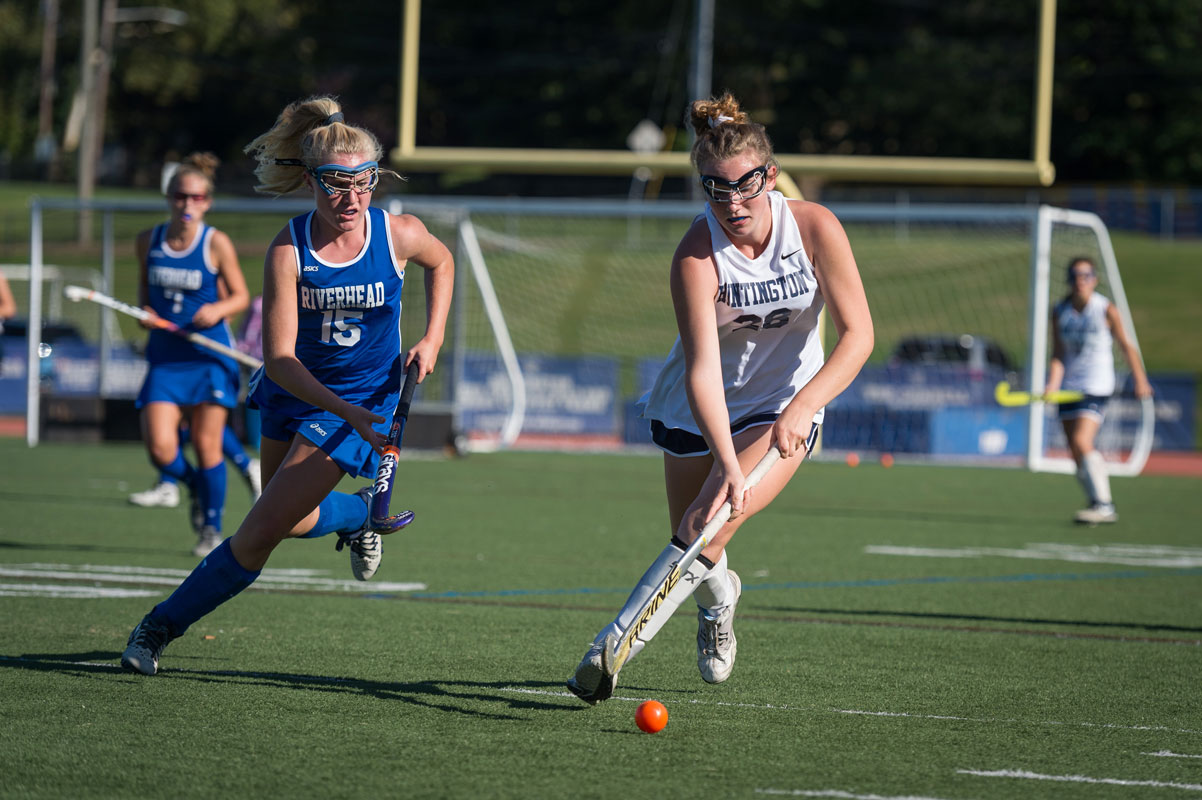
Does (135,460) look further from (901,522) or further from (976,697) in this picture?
(976,697)

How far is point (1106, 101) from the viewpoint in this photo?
35.0 m

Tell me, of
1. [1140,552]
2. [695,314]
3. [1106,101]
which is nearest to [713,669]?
[695,314]

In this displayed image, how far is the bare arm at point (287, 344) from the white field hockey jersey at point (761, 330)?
0.96m

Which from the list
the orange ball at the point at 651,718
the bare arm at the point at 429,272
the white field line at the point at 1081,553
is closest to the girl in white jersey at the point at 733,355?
the orange ball at the point at 651,718

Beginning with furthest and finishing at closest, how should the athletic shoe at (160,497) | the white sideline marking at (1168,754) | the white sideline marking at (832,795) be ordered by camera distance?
the athletic shoe at (160,497)
the white sideline marking at (1168,754)
the white sideline marking at (832,795)

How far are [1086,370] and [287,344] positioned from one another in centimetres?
808

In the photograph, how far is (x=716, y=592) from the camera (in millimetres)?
4715

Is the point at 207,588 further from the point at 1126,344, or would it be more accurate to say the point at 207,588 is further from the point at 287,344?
the point at 1126,344

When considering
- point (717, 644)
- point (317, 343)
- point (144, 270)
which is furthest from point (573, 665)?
point (144, 270)

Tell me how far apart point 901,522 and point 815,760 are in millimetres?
7307

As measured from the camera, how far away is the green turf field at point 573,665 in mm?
3801

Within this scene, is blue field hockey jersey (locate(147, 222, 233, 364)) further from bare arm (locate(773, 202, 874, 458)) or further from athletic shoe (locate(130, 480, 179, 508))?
bare arm (locate(773, 202, 874, 458))

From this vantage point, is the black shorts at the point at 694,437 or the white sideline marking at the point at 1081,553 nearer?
the black shorts at the point at 694,437

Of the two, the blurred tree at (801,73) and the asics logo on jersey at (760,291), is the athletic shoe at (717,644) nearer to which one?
the asics logo on jersey at (760,291)
